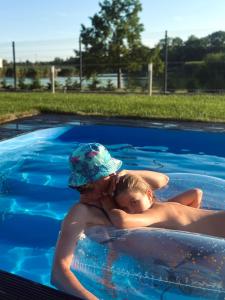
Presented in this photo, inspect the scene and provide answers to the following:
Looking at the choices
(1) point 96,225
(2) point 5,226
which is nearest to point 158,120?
(2) point 5,226

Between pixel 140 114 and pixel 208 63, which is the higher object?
pixel 208 63

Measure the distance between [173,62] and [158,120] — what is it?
1011 centimetres

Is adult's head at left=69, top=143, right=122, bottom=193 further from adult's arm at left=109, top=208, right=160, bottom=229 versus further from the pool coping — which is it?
the pool coping

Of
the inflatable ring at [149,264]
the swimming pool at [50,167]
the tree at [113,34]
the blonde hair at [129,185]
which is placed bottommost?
the swimming pool at [50,167]

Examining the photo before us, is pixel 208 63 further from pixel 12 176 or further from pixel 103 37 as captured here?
pixel 12 176

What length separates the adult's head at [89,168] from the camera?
2.68 meters

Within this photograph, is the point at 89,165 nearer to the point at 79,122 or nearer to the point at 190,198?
the point at 190,198

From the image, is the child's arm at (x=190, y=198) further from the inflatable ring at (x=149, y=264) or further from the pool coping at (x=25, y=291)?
the pool coping at (x=25, y=291)

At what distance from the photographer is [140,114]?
966 centimetres

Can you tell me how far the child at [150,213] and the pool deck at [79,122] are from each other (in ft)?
16.4

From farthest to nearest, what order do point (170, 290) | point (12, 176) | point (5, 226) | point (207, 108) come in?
point (207, 108)
point (12, 176)
point (5, 226)
point (170, 290)

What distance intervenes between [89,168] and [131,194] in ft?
0.95

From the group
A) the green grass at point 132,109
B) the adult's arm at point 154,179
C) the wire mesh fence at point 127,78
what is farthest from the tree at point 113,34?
the adult's arm at point 154,179

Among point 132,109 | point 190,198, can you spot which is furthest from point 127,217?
point 132,109
